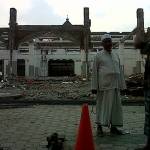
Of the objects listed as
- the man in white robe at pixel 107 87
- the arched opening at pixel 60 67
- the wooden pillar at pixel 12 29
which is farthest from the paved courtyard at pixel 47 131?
the arched opening at pixel 60 67

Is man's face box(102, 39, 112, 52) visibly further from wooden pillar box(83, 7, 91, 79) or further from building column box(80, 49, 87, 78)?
wooden pillar box(83, 7, 91, 79)

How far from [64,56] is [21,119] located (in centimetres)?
4785

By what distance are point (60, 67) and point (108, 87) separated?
5070 cm

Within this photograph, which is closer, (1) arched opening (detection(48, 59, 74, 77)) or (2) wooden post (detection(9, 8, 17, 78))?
(2) wooden post (detection(9, 8, 17, 78))

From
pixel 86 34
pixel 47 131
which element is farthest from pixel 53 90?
pixel 86 34

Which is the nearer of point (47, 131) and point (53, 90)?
point (47, 131)

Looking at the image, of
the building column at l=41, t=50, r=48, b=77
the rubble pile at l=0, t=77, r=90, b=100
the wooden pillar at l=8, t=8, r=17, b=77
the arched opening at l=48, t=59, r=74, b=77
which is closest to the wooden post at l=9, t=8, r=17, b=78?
the wooden pillar at l=8, t=8, r=17, b=77

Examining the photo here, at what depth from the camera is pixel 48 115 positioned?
1048cm

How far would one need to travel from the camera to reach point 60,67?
5769 centimetres

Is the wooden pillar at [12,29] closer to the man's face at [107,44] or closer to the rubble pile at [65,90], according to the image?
the rubble pile at [65,90]

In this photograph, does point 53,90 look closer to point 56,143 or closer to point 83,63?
point 56,143

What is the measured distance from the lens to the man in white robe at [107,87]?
7016 mm

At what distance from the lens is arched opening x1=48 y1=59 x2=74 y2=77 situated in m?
57.0

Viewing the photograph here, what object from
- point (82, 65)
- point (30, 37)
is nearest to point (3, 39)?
point (30, 37)
